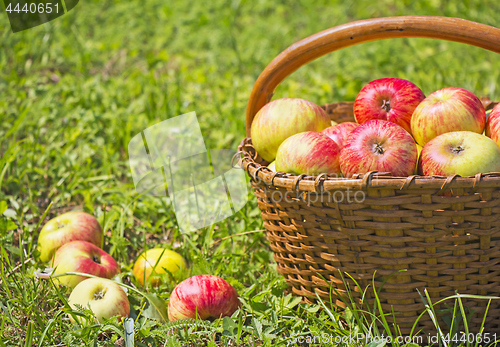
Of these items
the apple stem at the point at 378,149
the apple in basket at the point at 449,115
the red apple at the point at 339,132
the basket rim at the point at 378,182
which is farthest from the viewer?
the red apple at the point at 339,132

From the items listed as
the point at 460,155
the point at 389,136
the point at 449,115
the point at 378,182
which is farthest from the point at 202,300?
the point at 449,115

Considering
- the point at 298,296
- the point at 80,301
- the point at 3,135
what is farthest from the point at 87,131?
the point at 298,296

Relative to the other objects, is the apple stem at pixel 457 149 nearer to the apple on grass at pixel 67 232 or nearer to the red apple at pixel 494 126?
the red apple at pixel 494 126

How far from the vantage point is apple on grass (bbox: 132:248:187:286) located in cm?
185

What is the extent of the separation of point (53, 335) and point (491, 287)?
154 cm

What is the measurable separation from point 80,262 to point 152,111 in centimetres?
162

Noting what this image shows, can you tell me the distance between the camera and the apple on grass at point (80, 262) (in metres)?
1.74

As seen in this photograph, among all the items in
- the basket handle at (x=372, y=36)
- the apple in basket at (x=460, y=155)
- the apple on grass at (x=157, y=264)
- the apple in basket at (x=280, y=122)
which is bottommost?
the apple on grass at (x=157, y=264)

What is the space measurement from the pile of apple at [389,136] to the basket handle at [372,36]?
0.13m

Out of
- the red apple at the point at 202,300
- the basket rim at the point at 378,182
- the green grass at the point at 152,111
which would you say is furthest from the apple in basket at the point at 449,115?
the red apple at the point at 202,300

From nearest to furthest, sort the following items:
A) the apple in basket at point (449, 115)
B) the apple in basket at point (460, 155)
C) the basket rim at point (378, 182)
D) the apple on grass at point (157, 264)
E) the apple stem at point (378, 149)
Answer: the basket rim at point (378, 182) → the apple in basket at point (460, 155) → the apple stem at point (378, 149) → the apple in basket at point (449, 115) → the apple on grass at point (157, 264)

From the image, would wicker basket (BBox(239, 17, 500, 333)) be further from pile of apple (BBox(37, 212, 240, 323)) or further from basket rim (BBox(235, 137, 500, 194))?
pile of apple (BBox(37, 212, 240, 323))

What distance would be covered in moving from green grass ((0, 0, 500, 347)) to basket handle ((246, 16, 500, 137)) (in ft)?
2.44

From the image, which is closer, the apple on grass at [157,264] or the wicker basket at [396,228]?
the wicker basket at [396,228]
